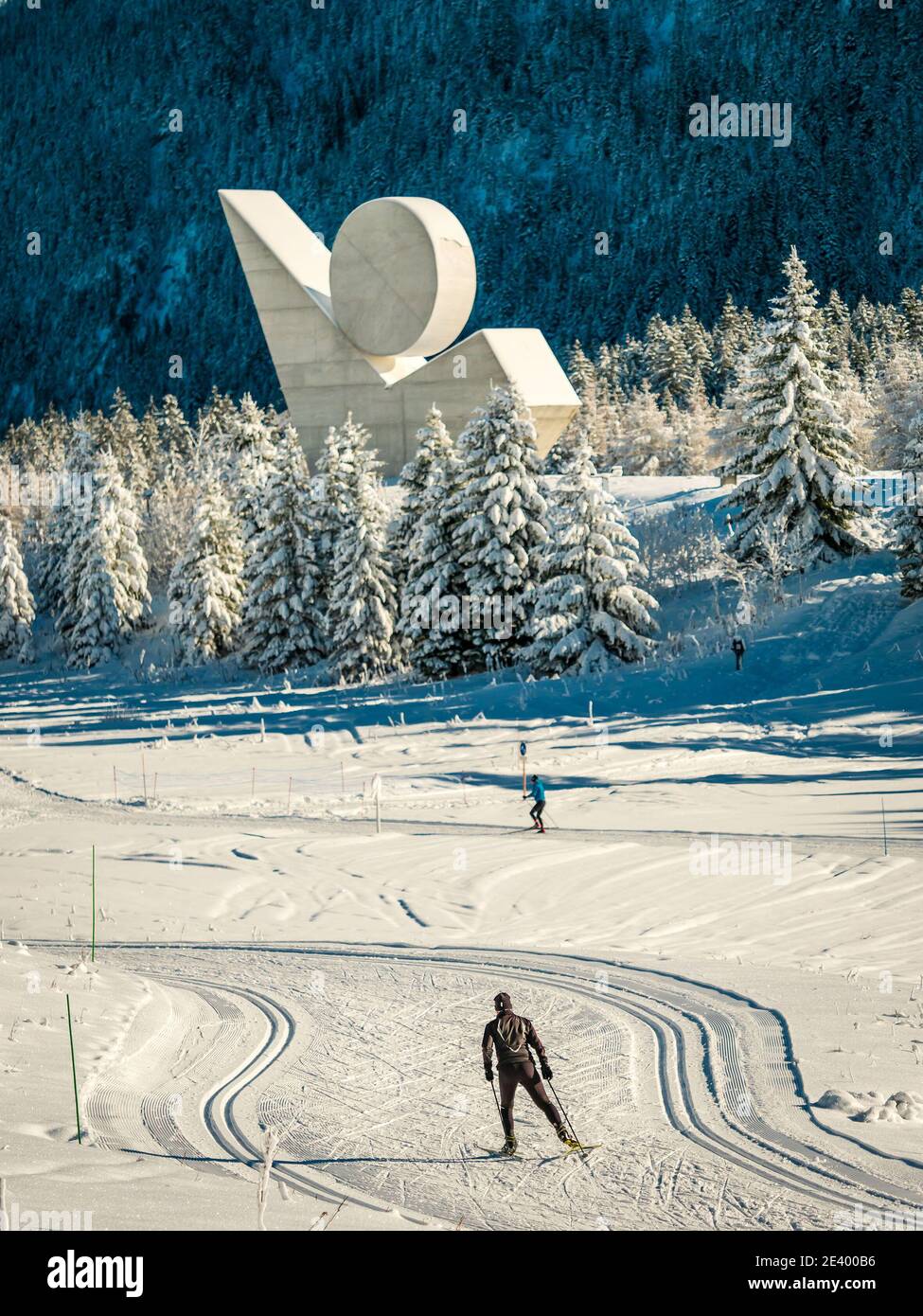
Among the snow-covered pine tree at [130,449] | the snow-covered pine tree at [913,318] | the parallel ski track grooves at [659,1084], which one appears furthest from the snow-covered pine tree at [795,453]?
the snow-covered pine tree at [913,318]

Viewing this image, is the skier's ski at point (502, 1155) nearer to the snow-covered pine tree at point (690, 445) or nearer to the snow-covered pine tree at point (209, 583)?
the snow-covered pine tree at point (209, 583)

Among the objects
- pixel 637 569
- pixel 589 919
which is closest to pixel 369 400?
pixel 637 569

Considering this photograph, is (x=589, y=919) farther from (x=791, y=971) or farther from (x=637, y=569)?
(x=637, y=569)

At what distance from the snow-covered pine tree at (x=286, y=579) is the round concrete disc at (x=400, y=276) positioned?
21.9 ft

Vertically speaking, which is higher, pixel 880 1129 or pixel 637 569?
pixel 637 569

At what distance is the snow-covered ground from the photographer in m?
9.05

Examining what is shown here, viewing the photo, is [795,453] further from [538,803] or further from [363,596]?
[538,803]

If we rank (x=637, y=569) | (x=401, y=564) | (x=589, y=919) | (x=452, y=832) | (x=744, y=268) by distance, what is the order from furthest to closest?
(x=744, y=268), (x=401, y=564), (x=637, y=569), (x=452, y=832), (x=589, y=919)

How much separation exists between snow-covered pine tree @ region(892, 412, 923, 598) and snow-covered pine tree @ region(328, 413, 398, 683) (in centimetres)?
1403

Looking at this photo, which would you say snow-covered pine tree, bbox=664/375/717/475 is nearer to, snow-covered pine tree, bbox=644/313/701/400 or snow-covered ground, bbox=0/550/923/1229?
snow-covered pine tree, bbox=644/313/701/400

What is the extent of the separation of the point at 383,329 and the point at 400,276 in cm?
188

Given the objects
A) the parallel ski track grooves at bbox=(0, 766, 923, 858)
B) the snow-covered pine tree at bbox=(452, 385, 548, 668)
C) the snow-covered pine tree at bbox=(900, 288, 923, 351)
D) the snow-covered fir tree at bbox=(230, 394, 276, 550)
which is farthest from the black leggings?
the snow-covered pine tree at bbox=(900, 288, 923, 351)

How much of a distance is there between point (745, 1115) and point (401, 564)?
33.8 metres

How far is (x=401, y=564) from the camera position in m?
43.1
